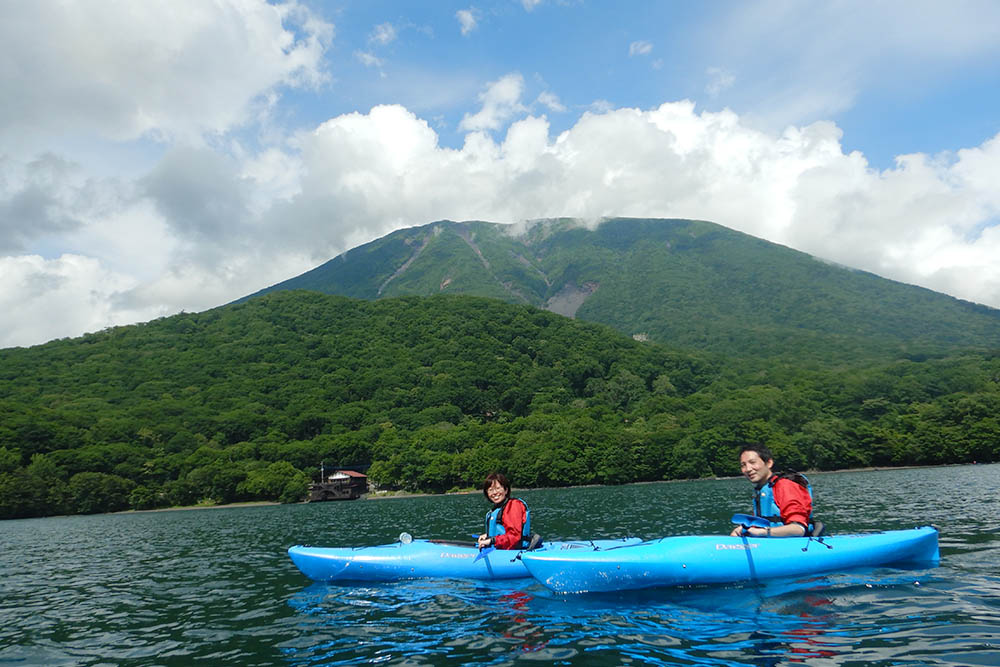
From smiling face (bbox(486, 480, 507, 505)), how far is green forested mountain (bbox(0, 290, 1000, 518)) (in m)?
71.4

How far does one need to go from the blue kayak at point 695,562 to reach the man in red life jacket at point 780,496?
192 mm

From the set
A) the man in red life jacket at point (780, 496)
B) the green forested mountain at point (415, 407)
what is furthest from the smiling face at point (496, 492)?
the green forested mountain at point (415, 407)

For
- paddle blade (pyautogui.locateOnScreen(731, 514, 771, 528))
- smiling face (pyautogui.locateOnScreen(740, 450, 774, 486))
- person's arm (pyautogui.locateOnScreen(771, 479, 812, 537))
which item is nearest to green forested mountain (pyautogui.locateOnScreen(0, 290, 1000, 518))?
paddle blade (pyautogui.locateOnScreen(731, 514, 771, 528))

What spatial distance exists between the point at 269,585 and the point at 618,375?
133 meters

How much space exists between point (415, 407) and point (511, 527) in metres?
116

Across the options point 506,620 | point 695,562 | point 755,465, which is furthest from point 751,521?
point 506,620

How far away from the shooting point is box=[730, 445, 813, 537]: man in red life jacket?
460 inches

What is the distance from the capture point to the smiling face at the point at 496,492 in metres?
14.0

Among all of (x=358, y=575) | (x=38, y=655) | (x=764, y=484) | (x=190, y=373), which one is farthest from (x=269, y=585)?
(x=190, y=373)

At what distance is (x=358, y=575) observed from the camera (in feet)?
50.0

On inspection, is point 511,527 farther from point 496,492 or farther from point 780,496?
point 780,496

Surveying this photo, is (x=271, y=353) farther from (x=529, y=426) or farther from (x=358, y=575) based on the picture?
(x=358, y=575)

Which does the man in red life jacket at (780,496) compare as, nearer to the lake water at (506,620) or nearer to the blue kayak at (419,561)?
the lake water at (506,620)

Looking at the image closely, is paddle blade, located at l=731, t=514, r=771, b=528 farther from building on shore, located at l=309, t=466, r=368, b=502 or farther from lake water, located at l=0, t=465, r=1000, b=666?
building on shore, located at l=309, t=466, r=368, b=502
